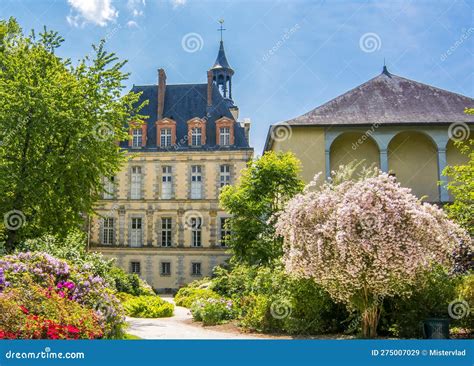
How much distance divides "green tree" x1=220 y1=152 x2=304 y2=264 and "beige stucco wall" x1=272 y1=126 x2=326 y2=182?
14.5 ft

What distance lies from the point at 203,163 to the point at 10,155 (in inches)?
897

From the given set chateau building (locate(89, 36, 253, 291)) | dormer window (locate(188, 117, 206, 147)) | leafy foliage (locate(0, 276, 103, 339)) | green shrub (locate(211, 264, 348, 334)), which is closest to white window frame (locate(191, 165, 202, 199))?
chateau building (locate(89, 36, 253, 291))

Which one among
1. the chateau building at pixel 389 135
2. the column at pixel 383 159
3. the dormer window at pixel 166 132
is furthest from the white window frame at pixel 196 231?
the column at pixel 383 159

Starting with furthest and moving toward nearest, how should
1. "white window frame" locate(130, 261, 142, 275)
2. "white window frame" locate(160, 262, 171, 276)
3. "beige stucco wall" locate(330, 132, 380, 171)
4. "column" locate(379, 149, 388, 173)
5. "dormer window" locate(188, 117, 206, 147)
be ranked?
"dormer window" locate(188, 117, 206, 147)
"white window frame" locate(130, 261, 142, 275)
"white window frame" locate(160, 262, 171, 276)
"beige stucco wall" locate(330, 132, 380, 171)
"column" locate(379, 149, 388, 173)

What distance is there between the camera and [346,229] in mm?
11133

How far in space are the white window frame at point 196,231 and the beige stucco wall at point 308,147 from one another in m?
15.1

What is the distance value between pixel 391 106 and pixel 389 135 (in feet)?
6.49

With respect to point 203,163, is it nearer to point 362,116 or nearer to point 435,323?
point 362,116

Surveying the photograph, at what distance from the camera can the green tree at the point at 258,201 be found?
19875mm

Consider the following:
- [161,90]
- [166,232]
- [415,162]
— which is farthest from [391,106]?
[161,90]

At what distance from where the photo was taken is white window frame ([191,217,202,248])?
128 feet

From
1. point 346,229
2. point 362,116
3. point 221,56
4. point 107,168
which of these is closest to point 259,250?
point 107,168

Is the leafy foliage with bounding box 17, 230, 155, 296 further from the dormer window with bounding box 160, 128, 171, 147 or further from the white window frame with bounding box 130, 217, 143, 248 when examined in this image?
the dormer window with bounding box 160, 128, 171, 147

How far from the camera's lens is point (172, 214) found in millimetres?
39406
